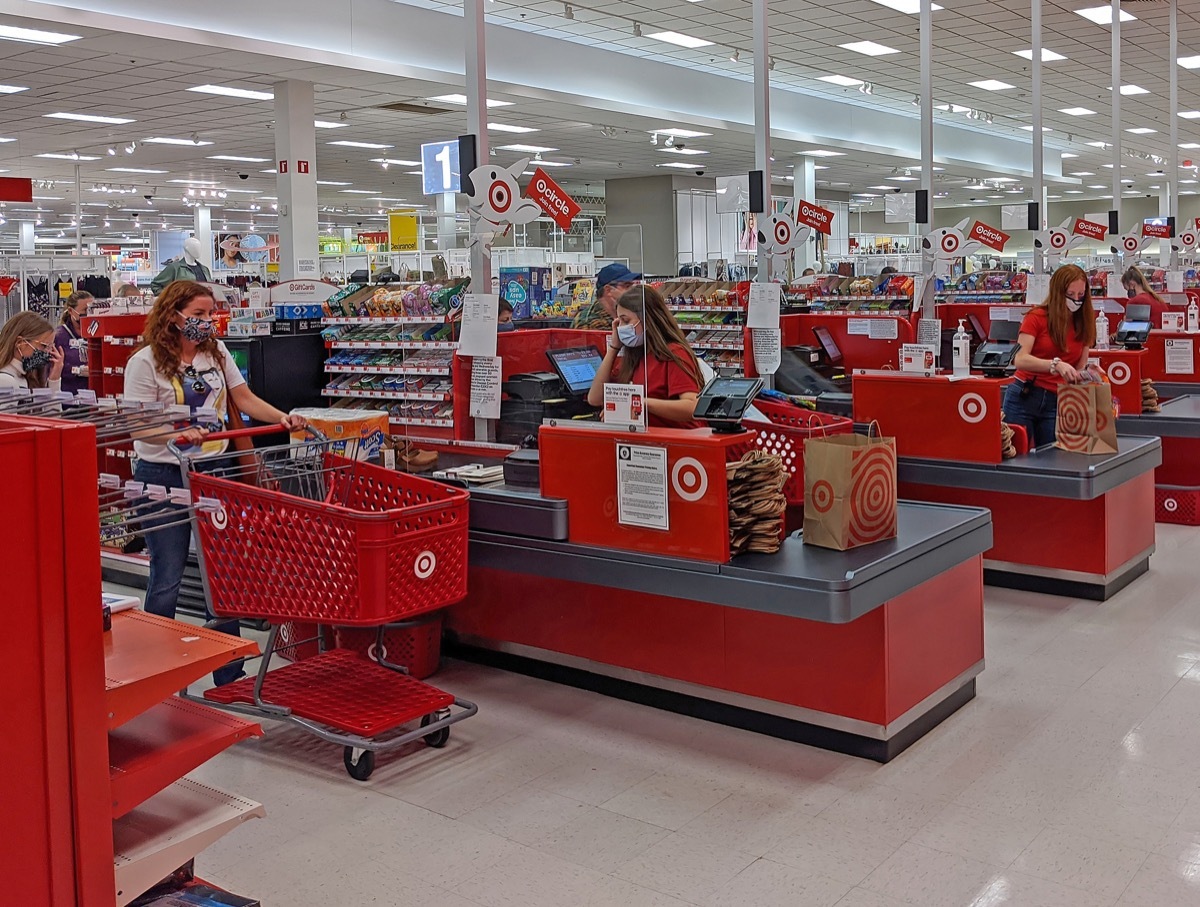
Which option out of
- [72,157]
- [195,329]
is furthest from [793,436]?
[72,157]

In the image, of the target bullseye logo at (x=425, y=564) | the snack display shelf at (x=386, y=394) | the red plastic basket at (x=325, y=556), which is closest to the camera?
the red plastic basket at (x=325, y=556)

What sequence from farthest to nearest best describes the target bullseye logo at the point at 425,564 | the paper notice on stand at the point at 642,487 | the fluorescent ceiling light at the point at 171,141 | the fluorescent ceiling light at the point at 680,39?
the fluorescent ceiling light at the point at 171,141 → the fluorescent ceiling light at the point at 680,39 → the paper notice on stand at the point at 642,487 → the target bullseye logo at the point at 425,564

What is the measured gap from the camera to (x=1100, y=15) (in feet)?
39.2

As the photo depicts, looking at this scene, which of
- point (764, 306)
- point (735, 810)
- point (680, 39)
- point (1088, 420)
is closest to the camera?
point (735, 810)

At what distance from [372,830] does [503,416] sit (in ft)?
7.35

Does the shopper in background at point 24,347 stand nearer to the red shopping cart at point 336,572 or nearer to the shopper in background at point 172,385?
the shopper in background at point 172,385

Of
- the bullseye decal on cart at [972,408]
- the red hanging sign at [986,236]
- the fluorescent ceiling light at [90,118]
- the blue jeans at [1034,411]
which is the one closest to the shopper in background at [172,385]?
the bullseye decal on cart at [972,408]

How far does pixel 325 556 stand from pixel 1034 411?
4253mm

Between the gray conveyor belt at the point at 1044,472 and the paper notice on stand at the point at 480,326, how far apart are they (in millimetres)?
1874

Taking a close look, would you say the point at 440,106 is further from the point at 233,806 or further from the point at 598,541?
the point at 233,806

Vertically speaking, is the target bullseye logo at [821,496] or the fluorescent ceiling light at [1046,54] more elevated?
the fluorescent ceiling light at [1046,54]

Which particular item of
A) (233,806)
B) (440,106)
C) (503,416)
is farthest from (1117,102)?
(233,806)

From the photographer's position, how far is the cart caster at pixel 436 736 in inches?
157

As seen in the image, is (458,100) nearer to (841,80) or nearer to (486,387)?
(841,80)
